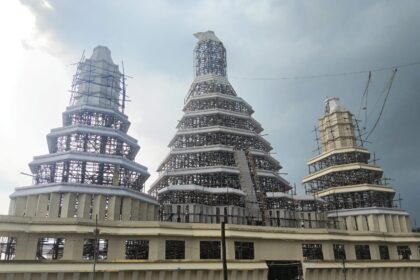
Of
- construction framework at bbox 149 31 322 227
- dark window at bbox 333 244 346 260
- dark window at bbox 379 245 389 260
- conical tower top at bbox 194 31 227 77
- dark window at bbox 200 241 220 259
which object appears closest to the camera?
dark window at bbox 200 241 220 259

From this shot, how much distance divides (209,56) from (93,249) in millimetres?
47835

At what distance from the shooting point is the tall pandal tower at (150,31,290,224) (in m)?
53.8

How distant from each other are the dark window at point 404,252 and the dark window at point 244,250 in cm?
2723

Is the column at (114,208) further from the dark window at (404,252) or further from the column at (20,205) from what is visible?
the dark window at (404,252)

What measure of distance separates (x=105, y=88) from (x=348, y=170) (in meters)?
47.4

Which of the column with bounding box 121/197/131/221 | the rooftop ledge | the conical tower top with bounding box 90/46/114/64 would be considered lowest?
the rooftop ledge

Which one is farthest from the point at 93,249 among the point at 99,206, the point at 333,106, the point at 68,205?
the point at 333,106

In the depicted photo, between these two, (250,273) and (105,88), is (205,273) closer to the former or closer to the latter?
(250,273)

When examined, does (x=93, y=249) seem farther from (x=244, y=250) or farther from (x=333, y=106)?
(x=333, y=106)

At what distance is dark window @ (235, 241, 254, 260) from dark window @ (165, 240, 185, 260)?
6.64m

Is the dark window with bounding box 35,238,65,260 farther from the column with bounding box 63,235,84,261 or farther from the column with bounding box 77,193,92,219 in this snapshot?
the column with bounding box 77,193,92,219

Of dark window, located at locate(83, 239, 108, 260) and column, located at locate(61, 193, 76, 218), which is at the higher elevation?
column, located at locate(61, 193, 76, 218)

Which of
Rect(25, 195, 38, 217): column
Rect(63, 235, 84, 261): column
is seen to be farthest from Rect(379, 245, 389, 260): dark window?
Rect(25, 195, 38, 217): column

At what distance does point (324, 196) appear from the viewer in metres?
73.9
